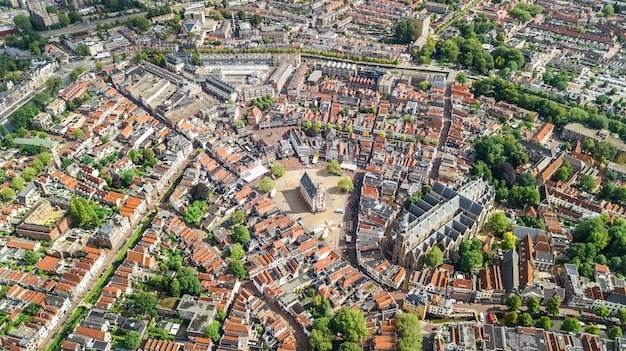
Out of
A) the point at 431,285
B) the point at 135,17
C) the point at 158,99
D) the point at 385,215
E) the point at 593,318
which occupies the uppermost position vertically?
the point at 135,17

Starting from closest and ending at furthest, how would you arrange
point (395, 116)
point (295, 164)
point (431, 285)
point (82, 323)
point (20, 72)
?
point (82, 323) < point (431, 285) < point (295, 164) < point (395, 116) < point (20, 72)

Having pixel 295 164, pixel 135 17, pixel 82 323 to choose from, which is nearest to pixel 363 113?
pixel 295 164

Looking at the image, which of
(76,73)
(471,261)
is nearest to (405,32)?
(471,261)

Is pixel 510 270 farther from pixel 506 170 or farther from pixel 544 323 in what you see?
pixel 506 170

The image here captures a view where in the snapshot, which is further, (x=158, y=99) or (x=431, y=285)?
(x=158, y=99)

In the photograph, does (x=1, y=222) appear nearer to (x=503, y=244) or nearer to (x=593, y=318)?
(x=503, y=244)

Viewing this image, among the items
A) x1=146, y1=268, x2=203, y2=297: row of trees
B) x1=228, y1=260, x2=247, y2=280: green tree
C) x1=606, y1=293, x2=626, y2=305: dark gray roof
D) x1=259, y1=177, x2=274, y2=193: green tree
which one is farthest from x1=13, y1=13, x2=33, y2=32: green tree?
x1=606, y1=293, x2=626, y2=305: dark gray roof

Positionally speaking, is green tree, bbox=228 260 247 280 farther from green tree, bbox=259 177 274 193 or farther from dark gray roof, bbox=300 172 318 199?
green tree, bbox=259 177 274 193
